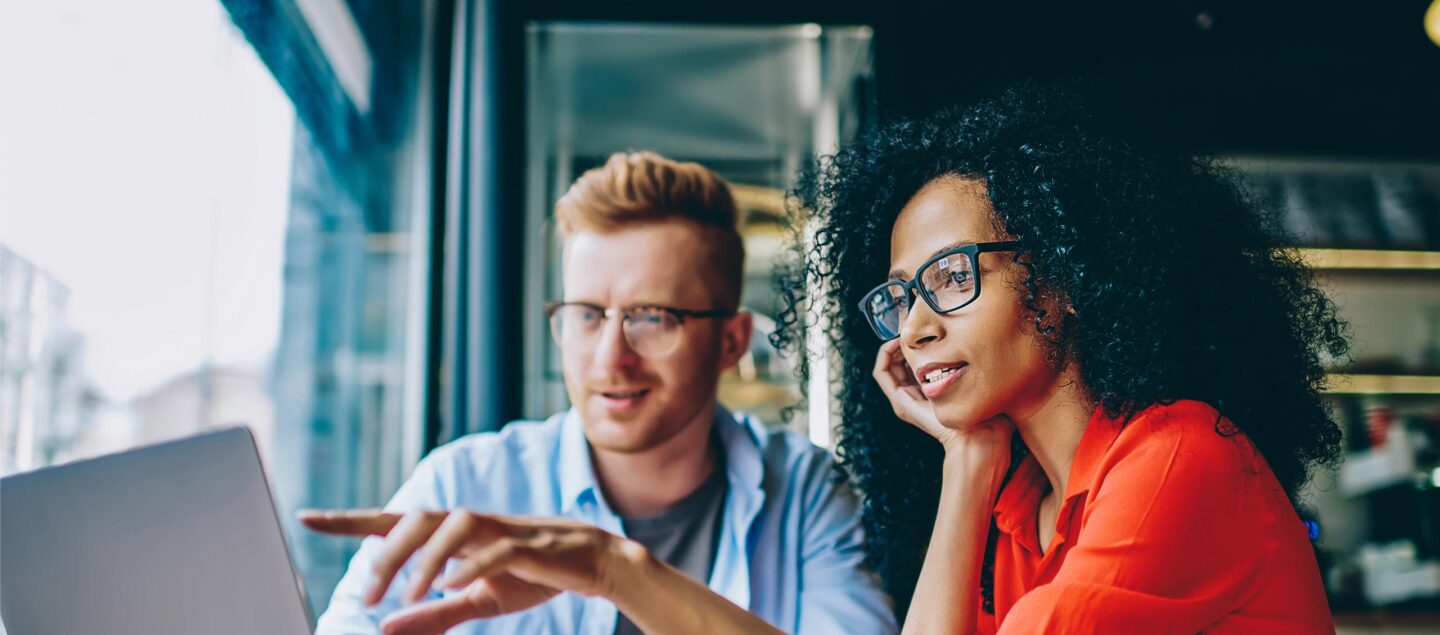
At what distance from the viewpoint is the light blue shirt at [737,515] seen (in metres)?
1.45

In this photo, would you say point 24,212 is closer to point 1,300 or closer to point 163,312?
point 1,300

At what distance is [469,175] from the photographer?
7.88 feet

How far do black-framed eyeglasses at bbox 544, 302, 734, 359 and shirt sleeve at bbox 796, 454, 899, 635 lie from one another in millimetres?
342

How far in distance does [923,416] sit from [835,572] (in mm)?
336

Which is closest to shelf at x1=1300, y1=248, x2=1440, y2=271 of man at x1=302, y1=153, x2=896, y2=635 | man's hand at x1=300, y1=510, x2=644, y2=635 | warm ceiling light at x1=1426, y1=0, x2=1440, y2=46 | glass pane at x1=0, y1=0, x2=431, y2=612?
warm ceiling light at x1=1426, y1=0, x2=1440, y2=46

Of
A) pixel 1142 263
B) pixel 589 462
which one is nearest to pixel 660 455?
pixel 589 462

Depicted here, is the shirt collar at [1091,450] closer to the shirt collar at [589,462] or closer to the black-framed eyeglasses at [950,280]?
the black-framed eyeglasses at [950,280]

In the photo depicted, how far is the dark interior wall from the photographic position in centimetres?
255

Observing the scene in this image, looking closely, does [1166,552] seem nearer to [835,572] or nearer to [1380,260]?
[835,572]

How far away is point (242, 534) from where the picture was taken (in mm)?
875

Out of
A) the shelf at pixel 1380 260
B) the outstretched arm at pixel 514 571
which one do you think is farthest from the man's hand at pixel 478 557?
the shelf at pixel 1380 260

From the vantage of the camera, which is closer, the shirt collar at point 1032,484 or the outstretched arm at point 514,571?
the outstretched arm at point 514,571

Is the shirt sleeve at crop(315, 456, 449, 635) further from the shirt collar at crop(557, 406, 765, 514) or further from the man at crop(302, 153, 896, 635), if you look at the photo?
the shirt collar at crop(557, 406, 765, 514)

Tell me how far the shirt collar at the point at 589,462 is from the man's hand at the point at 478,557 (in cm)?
60
